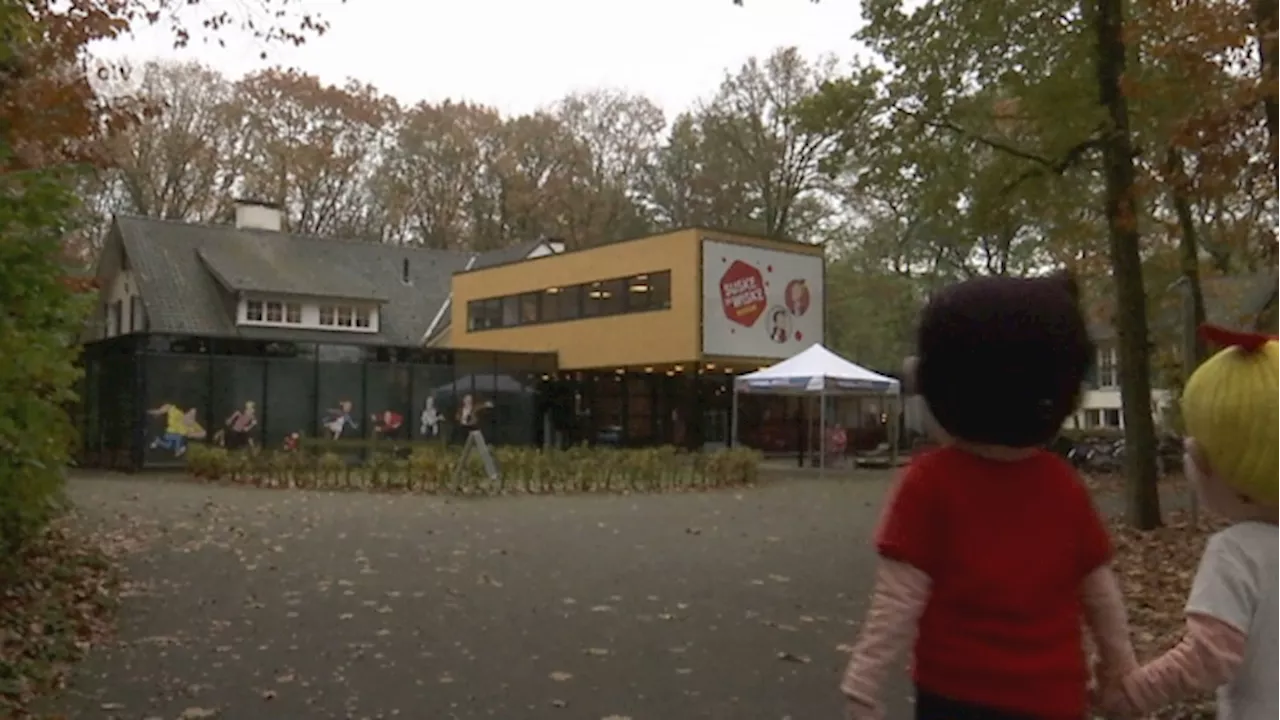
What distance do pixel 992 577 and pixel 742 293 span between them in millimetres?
32852

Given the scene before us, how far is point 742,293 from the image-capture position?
35281 mm

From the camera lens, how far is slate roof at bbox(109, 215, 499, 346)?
39656 mm

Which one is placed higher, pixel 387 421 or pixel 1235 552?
pixel 387 421

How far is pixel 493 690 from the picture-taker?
6.54 metres

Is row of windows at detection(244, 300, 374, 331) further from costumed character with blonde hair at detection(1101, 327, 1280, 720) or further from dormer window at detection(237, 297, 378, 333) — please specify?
costumed character with blonde hair at detection(1101, 327, 1280, 720)

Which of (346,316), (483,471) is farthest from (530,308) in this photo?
(483,471)

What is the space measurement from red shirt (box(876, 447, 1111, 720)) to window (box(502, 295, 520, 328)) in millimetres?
38576

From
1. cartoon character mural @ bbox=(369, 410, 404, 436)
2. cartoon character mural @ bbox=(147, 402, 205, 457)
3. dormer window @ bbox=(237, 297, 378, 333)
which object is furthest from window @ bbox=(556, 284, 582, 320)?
cartoon character mural @ bbox=(147, 402, 205, 457)

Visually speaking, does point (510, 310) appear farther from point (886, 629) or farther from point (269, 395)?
point (886, 629)

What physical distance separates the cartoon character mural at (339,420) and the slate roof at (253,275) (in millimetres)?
5954

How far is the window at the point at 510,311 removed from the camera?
41.0 metres

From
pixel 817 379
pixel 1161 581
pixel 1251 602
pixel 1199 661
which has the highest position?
pixel 817 379

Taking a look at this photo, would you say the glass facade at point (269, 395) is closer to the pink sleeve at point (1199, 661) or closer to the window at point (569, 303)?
the window at point (569, 303)

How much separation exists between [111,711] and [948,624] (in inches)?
195
